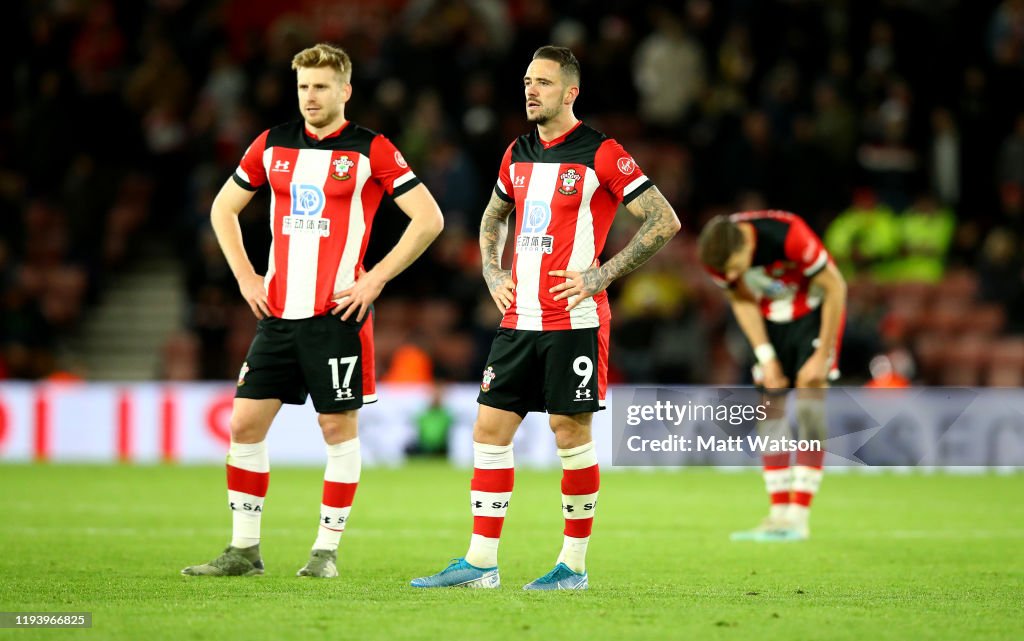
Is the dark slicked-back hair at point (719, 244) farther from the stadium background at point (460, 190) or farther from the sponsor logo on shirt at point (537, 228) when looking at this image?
the stadium background at point (460, 190)

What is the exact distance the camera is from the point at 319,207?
22.9ft

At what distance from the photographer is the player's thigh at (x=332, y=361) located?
22.6 feet

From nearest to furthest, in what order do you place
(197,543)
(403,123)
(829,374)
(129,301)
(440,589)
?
(440,589)
(197,543)
(829,374)
(403,123)
(129,301)

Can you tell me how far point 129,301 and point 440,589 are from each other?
1444 centimetres

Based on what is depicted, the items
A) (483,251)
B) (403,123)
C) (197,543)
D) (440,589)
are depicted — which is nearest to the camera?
(440,589)

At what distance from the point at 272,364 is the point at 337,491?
2.32 feet

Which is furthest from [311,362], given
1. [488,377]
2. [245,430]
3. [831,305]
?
[831,305]

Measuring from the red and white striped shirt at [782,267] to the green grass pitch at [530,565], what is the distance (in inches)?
60.1

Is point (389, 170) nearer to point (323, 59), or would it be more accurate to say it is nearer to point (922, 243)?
point (323, 59)

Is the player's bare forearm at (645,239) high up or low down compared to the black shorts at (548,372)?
up

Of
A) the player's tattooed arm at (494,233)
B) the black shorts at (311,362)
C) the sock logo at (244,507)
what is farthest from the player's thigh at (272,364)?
the player's tattooed arm at (494,233)

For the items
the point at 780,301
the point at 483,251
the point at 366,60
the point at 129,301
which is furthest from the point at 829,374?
the point at 129,301

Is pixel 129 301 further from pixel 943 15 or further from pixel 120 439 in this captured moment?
pixel 943 15

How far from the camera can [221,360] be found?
1731 centimetres
